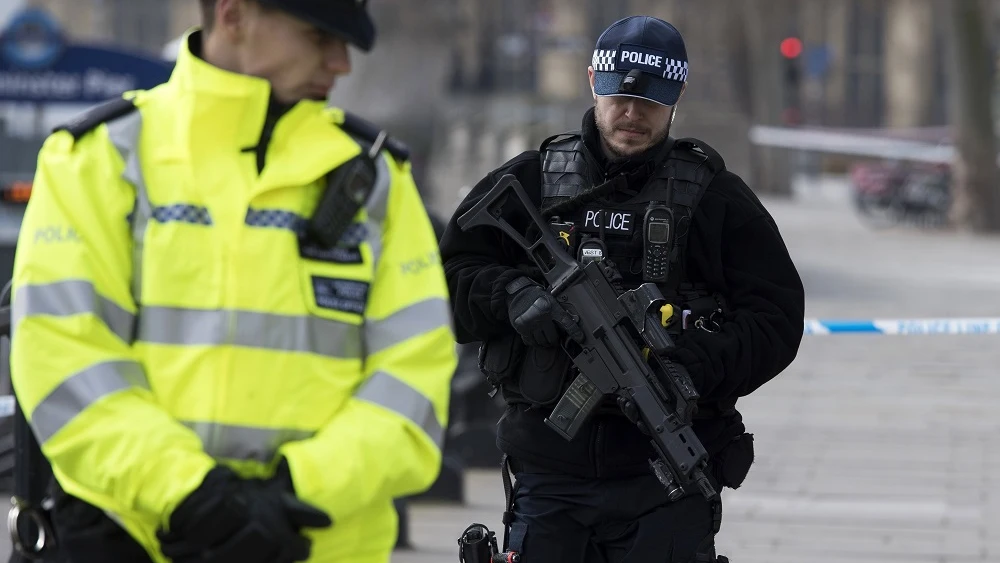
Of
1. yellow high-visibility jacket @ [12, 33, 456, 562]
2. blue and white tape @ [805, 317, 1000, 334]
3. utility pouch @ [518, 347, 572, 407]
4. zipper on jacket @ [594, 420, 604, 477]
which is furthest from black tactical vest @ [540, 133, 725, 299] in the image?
blue and white tape @ [805, 317, 1000, 334]

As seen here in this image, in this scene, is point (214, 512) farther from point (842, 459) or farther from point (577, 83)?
point (577, 83)

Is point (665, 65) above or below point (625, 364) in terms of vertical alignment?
above

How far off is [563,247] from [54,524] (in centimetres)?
142

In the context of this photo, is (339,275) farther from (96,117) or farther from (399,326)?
(96,117)

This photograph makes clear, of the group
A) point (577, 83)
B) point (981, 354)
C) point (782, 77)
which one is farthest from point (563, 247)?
point (577, 83)

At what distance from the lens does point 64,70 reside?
14.7 m

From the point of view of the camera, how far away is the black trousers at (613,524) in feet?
12.9

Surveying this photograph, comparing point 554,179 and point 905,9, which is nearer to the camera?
point 554,179

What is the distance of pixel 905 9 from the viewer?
63750 mm

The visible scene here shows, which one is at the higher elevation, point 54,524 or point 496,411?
point 54,524

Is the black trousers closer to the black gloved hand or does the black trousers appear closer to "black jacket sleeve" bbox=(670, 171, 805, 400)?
the black gloved hand

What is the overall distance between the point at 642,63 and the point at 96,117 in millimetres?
1527

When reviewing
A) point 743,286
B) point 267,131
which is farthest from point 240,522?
point 743,286

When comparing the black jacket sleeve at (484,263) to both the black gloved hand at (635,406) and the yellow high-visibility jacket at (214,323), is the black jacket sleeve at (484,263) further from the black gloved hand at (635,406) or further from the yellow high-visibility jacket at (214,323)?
the yellow high-visibility jacket at (214,323)
